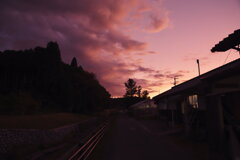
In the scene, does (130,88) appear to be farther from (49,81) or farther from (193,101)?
(193,101)

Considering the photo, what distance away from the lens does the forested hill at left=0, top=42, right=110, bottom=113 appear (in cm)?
4866

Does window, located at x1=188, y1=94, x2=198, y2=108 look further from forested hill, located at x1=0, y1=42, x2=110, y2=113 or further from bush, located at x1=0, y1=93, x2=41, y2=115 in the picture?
forested hill, located at x1=0, y1=42, x2=110, y2=113

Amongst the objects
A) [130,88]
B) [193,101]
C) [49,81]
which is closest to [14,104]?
[193,101]

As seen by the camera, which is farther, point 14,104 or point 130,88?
point 130,88

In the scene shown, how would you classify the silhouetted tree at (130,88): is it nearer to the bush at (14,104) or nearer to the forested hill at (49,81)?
the forested hill at (49,81)

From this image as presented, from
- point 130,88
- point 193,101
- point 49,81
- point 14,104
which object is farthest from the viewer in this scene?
point 130,88

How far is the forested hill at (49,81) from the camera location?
48.7 metres

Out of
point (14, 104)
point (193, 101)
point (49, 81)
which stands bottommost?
point (14, 104)

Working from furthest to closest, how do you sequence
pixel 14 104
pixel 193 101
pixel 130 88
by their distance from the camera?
pixel 130 88
pixel 14 104
pixel 193 101

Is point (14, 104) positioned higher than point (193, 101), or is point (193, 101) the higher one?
point (193, 101)

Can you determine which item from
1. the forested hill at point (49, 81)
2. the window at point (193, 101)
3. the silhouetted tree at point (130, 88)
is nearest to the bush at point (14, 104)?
the window at point (193, 101)

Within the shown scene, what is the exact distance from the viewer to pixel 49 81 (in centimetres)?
5131

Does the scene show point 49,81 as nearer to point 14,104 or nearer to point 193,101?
point 14,104

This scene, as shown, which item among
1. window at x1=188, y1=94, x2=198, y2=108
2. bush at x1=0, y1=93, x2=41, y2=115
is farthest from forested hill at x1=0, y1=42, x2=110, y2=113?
window at x1=188, y1=94, x2=198, y2=108
